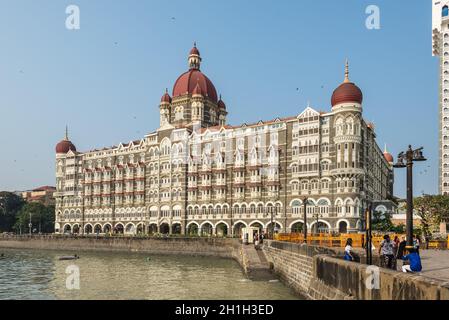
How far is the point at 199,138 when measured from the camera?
9081 centimetres

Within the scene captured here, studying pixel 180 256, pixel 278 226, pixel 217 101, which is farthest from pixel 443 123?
pixel 180 256

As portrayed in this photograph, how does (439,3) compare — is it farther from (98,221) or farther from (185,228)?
(98,221)

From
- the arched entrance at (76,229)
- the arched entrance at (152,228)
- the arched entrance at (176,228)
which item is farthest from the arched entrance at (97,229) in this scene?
the arched entrance at (176,228)

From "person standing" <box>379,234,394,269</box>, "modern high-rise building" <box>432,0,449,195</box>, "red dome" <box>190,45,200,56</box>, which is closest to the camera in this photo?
"person standing" <box>379,234,394,269</box>

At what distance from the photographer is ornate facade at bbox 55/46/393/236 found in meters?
73.1

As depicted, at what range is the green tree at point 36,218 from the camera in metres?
127

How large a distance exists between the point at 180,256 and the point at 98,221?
41637 millimetres

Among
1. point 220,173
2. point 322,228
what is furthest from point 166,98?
point 322,228

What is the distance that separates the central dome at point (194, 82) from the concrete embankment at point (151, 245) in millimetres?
35420

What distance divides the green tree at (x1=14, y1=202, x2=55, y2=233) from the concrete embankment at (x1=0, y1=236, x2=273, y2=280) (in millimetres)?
24554

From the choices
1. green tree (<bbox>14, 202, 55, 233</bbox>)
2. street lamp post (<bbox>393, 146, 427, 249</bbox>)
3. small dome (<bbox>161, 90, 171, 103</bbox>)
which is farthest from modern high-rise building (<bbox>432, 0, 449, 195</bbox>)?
street lamp post (<bbox>393, 146, 427, 249</bbox>)

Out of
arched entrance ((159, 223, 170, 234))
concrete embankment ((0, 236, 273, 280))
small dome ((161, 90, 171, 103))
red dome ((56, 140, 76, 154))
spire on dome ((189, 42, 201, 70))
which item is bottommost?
concrete embankment ((0, 236, 273, 280))

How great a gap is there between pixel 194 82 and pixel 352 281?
3552 inches

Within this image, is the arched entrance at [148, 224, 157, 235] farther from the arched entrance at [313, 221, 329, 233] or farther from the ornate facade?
the arched entrance at [313, 221, 329, 233]
